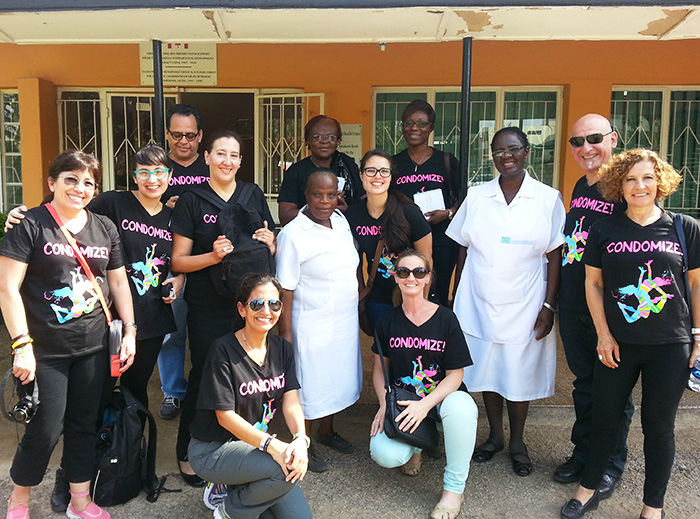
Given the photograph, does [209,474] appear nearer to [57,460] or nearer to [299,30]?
[57,460]

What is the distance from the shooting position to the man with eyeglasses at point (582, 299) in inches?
121

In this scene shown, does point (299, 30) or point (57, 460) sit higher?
point (299, 30)

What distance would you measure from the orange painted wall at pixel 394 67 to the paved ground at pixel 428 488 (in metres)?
3.67

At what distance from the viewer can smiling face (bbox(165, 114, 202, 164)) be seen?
3.48m

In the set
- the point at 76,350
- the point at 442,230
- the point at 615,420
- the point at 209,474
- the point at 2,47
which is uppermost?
the point at 2,47

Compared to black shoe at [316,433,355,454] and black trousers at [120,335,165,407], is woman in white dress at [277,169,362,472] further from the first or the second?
black trousers at [120,335,165,407]

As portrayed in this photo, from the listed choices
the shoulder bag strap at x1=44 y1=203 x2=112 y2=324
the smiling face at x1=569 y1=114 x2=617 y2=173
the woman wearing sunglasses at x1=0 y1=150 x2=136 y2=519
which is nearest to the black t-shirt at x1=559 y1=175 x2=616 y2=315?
the smiling face at x1=569 y1=114 x2=617 y2=173

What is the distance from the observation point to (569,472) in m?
3.19

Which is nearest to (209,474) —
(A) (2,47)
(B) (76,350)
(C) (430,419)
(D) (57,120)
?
(B) (76,350)

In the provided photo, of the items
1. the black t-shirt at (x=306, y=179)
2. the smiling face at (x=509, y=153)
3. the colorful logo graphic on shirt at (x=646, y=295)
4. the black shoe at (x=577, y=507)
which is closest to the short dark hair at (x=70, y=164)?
the black t-shirt at (x=306, y=179)

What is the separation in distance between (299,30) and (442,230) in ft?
4.99

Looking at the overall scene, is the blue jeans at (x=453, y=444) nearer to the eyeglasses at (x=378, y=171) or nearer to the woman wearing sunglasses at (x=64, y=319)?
the eyeglasses at (x=378, y=171)

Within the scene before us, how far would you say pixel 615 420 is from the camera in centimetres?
279

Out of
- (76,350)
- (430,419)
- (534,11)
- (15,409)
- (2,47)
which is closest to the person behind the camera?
(15,409)
